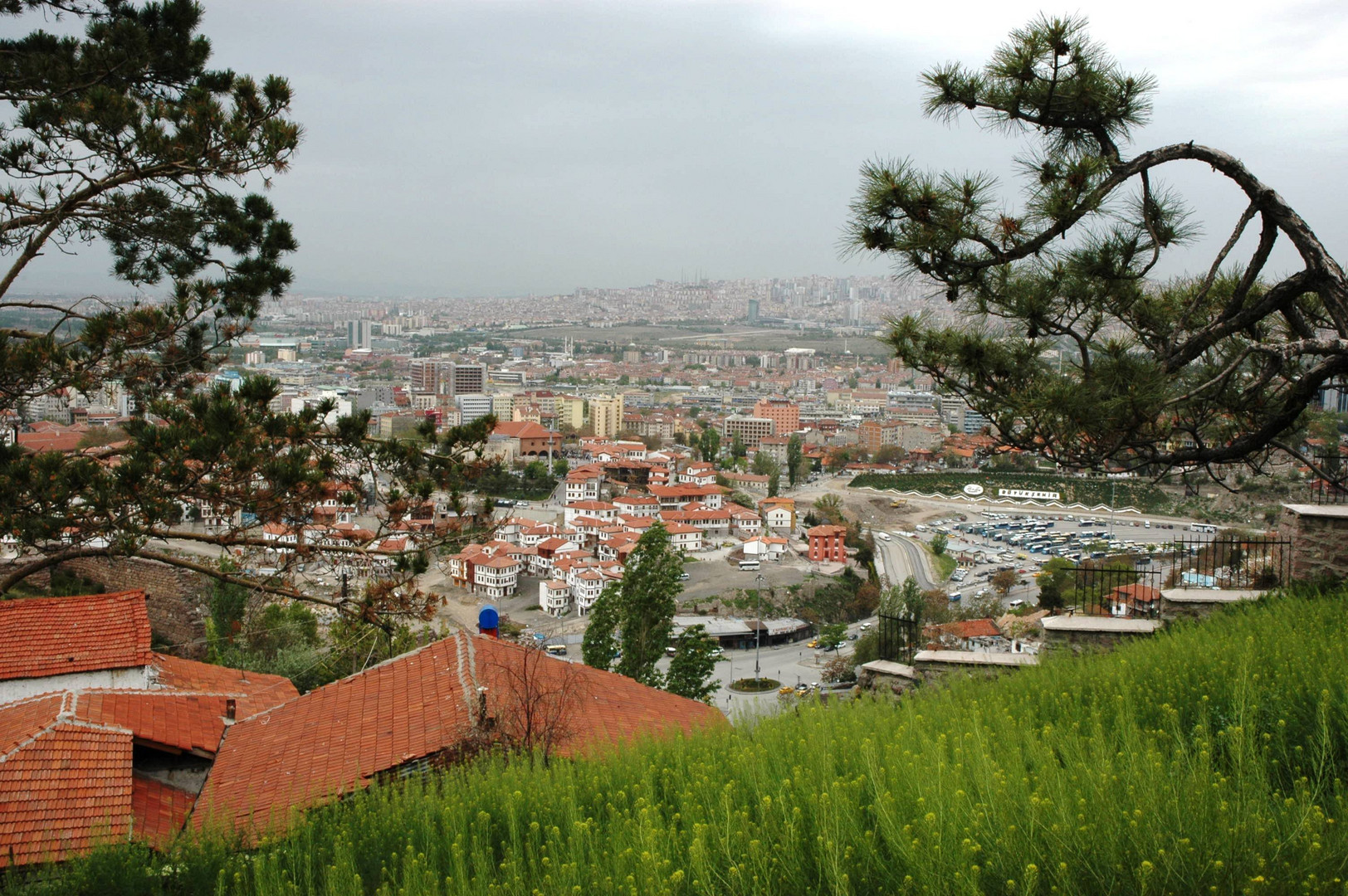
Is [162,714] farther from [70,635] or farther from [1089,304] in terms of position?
[1089,304]

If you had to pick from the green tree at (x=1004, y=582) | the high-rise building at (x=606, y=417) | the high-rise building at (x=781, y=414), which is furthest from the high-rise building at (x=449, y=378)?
the green tree at (x=1004, y=582)

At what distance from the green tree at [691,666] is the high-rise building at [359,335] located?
96179 mm

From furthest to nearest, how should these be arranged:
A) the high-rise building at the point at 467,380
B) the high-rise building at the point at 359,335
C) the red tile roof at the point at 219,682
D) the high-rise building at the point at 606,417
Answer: the high-rise building at the point at 359,335
the high-rise building at the point at 467,380
the high-rise building at the point at 606,417
the red tile roof at the point at 219,682

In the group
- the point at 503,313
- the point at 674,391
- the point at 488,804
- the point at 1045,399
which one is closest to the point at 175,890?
the point at 488,804

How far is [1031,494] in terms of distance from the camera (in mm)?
33344

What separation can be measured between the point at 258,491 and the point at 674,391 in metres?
70.1

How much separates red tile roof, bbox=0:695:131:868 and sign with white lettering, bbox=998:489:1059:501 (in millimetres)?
33179

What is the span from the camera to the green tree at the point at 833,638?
16625mm

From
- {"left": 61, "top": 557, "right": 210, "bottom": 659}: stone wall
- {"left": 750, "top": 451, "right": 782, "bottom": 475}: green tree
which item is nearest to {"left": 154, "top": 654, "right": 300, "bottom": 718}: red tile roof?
{"left": 61, "top": 557, "right": 210, "bottom": 659}: stone wall

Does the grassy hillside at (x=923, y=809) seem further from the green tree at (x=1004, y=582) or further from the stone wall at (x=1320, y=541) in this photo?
the green tree at (x=1004, y=582)

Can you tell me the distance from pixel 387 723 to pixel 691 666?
5797 millimetres

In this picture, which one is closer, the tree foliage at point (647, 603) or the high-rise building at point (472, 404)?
the tree foliage at point (647, 603)

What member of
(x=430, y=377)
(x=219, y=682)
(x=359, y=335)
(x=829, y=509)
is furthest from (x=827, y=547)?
(x=359, y=335)

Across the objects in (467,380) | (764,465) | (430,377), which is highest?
(430,377)
